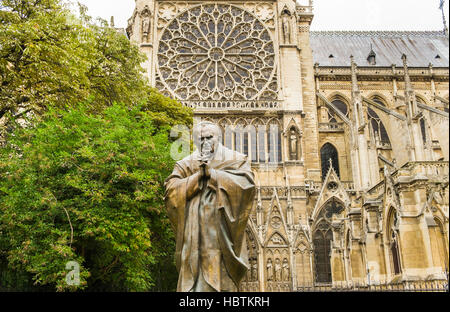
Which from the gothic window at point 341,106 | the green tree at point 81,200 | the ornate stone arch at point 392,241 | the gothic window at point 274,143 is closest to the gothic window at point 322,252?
the gothic window at point 274,143

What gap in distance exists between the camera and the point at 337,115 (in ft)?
105

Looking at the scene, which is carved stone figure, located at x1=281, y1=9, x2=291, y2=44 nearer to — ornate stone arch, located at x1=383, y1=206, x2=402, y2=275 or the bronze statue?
ornate stone arch, located at x1=383, y1=206, x2=402, y2=275

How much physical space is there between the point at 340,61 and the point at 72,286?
34663 millimetres

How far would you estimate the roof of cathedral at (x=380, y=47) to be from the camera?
39.9 m

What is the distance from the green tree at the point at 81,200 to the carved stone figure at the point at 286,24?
65.1ft

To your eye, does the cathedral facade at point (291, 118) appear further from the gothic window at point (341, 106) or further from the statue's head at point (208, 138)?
the statue's head at point (208, 138)

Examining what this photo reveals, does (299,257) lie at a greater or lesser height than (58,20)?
lesser

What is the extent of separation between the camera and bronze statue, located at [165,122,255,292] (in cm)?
474

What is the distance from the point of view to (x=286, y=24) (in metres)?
30.8

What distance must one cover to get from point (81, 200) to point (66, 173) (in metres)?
1.04

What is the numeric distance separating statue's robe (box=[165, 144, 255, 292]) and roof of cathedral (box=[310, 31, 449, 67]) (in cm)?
3572

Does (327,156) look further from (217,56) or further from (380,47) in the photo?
(380,47)
